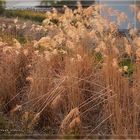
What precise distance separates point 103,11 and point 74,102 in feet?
3.11

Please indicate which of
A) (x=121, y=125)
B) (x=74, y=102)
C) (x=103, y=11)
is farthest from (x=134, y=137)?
(x=103, y=11)

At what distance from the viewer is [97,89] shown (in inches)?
195

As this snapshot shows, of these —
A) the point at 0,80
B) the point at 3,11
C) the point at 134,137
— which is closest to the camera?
the point at 134,137

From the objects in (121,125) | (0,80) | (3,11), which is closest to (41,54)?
(0,80)

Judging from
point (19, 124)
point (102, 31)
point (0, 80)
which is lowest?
point (19, 124)

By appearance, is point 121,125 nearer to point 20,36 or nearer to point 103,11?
point 103,11

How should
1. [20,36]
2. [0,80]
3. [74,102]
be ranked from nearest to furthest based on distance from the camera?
1. [74,102]
2. [0,80]
3. [20,36]

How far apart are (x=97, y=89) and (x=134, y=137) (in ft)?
2.71

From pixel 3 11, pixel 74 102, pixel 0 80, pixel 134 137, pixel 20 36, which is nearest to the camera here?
pixel 134 137

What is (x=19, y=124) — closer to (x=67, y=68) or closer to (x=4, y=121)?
(x=4, y=121)

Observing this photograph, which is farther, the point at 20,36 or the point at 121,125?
the point at 20,36

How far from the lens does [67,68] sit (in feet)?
16.3

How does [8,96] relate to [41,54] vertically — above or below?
below

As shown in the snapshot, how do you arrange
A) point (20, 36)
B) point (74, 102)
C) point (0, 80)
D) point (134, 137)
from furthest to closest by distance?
point (20, 36)
point (0, 80)
point (74, 102)
point (134, 137)
